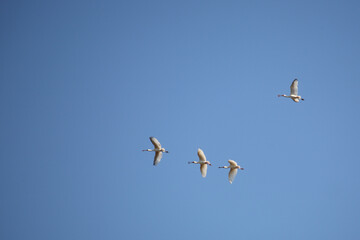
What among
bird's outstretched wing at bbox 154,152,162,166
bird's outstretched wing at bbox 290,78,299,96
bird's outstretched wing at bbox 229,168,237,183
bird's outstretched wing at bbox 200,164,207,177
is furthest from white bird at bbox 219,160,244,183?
bird's outstretched wing at bbox 290,78,299,96

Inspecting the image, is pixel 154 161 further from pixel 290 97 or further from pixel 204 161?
pixel 290 97

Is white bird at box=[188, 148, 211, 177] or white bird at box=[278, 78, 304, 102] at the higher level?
white bird at box=[278, 78, 304, 102]

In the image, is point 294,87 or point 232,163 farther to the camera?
point 232,163

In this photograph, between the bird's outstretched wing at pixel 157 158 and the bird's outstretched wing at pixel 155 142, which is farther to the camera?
the bird's outstretched wing at pixel 157 158

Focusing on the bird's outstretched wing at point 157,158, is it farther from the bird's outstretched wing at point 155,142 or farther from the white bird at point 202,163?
the white bird at point 202,163

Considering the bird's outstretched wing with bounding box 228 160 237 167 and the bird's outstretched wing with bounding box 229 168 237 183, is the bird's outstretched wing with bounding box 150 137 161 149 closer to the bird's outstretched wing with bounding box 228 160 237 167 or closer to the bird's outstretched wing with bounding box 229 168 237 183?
the bird's outstretched wing with bounding box 228 160 237 167

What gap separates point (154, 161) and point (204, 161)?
5.36 meters

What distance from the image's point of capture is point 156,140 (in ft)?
346

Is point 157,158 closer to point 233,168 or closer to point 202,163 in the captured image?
point 202,163

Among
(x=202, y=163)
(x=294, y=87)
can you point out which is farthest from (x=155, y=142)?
(x=294, y=87)

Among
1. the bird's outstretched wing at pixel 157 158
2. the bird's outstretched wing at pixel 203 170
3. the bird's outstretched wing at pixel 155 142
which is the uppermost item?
the bird's outstretched wing at pixel 155 142

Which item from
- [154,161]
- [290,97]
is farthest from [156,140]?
[290,97]

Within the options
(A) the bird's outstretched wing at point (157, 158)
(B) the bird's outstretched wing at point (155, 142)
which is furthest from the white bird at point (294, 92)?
(A) the bird's outstretched wing at point (157, 158)

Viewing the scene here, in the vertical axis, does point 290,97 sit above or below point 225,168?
above
